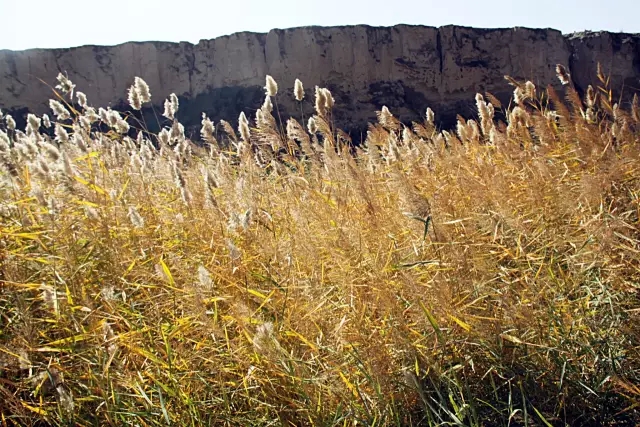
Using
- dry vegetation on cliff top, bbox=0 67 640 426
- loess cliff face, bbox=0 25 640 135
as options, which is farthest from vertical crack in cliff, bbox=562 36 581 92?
dry vegetation on cliff top, bbox=0 67 640 426

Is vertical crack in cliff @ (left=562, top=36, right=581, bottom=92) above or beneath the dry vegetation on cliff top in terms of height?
above

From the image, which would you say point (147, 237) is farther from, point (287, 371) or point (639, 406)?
point (639, 406)

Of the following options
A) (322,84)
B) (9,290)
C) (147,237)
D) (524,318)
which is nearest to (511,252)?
(524,318)

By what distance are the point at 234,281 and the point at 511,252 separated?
0.88 meters

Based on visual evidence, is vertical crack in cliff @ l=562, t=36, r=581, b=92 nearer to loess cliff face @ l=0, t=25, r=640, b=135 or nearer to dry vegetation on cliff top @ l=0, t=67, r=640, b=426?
loess cliff face @ l=0, t=25, r=640, b=135

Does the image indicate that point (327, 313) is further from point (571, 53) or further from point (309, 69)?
point (571, 53)

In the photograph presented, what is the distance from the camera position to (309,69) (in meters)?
19.0

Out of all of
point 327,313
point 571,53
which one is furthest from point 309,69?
point 327,313

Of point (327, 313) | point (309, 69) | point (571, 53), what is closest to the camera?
point (327, 313)

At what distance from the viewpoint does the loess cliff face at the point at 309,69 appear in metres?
18.4

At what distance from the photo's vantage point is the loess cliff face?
60.4 feet

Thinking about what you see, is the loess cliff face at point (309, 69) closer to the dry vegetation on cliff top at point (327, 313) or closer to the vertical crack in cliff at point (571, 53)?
the vertical crack in cliff at point (571, 53)

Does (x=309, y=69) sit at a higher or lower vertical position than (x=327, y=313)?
higher

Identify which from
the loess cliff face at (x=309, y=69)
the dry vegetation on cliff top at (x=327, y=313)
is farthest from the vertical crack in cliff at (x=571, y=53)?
the dry vegetation on cliff top at (x=327, y=313)
